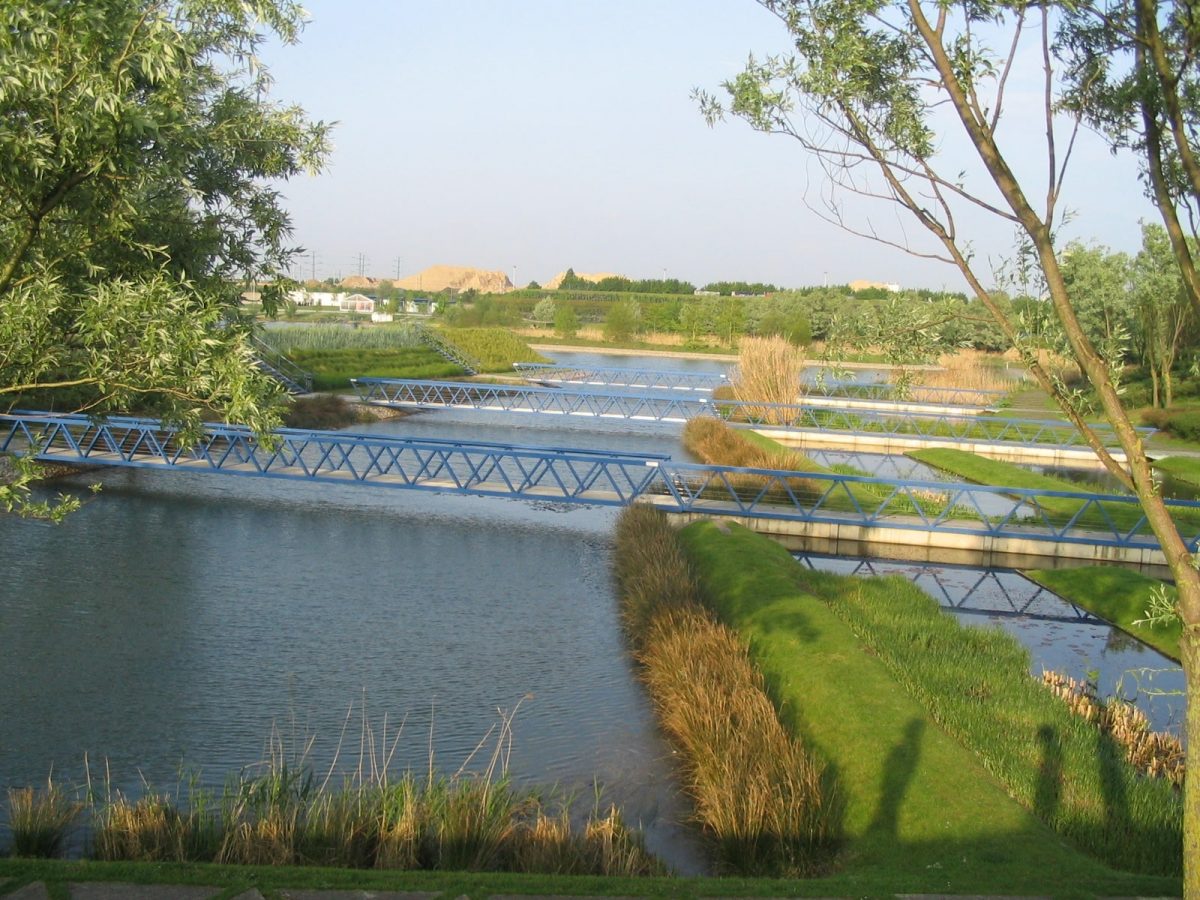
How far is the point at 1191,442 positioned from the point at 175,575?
2992 cm

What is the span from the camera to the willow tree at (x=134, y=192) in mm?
5543

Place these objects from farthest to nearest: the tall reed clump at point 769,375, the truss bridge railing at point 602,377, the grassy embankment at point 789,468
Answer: the truss bridge railing at point 602,377, the tall reed clump at point 769,375, the grassy embankment at point 789,468

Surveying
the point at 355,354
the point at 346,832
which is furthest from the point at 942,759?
the point at 355,354

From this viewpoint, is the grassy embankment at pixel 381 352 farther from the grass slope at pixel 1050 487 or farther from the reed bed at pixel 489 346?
the grass slope at pixel 1050 487

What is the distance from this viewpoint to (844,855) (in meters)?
7.22

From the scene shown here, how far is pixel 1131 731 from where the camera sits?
32.3 ft

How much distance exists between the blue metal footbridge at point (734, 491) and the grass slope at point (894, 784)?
265 inches

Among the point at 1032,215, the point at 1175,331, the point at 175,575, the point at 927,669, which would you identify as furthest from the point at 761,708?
the point at 1175,331

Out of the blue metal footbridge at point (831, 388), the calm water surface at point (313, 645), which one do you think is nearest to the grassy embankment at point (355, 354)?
the blue metal footbridge at point (831, 388)

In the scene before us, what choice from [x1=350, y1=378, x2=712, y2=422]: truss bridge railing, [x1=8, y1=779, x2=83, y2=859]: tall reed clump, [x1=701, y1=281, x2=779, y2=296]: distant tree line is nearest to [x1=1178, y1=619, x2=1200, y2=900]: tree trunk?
[x1=8, y1=779, x2=83, y2=859]: tall reed clump

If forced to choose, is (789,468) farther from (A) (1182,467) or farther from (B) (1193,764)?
(B) (1193,764)

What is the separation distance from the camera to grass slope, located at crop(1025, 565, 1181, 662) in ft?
45.6

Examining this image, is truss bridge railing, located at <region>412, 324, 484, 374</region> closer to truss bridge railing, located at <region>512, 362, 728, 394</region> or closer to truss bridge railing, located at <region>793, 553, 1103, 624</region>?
truss bridge railing, located at <region>512, 362, 728, 394</region>

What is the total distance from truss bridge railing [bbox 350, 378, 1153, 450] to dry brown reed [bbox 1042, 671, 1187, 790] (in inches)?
823
